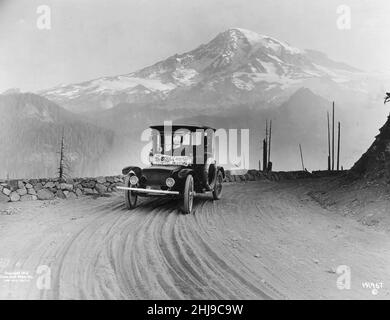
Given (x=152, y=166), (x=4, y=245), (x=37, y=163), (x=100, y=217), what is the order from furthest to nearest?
(x=37, y=163), (x=152, y=166), (x=100, y=217), (x=4, y=245)

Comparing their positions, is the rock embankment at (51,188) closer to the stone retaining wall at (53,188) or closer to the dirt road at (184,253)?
the stone retaining wall at (53,188)

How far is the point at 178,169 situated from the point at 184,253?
11.1 feet

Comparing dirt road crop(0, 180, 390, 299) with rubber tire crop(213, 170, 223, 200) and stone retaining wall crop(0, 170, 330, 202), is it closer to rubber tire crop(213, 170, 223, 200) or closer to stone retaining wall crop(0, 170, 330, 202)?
stone retaining wall crop(0, 170, 330, 202)

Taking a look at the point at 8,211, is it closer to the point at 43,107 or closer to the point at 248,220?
the point at 248,220

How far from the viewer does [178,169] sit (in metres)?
8.45

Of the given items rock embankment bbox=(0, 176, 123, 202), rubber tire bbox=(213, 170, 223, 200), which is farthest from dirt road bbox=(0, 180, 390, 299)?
rubber tire bbox=(213, 170, 223, 200)

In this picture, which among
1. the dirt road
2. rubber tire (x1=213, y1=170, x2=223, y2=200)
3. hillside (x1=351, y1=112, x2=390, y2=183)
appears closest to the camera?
the dirt road

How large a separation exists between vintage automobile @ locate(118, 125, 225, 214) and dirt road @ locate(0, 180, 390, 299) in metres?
0.57

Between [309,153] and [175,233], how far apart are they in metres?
105

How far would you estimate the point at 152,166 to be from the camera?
8992mm

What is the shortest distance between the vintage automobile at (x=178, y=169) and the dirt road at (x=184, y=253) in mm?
568

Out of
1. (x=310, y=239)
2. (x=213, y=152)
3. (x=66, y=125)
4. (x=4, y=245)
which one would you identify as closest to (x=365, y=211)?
(x=310, y=239)

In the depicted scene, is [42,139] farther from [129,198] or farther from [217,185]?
[129,198]

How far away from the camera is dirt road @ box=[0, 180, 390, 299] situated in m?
4.14
